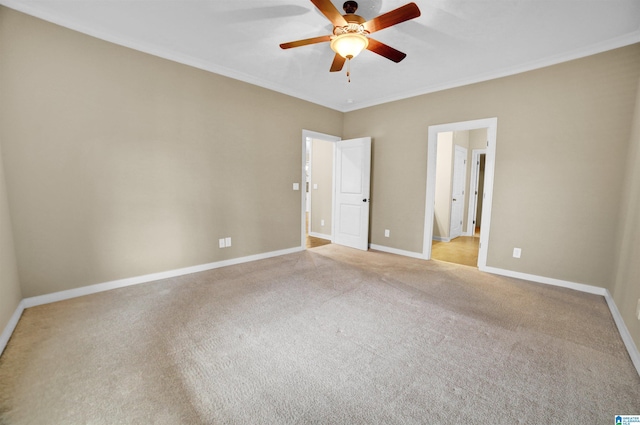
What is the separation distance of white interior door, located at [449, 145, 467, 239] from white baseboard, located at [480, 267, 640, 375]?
2295 mm

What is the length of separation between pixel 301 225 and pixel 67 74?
3422mm

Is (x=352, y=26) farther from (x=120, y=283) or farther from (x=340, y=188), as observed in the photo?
(x=120, y=283)

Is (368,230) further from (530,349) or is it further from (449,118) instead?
(530,349)

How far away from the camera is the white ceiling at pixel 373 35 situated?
230cm

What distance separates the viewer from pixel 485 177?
A: 12.0ft

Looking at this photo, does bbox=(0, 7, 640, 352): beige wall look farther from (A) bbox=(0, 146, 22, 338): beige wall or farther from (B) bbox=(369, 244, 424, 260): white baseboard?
(B) bbox=(369, 244, 424, 260): white baseboard

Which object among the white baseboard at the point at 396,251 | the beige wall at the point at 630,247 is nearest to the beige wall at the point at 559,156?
the beige wall at the point at 630,247

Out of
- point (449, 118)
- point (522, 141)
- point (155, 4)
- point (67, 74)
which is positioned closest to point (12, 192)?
point (67, 74)

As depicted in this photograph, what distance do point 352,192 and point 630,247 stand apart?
11.5 feet

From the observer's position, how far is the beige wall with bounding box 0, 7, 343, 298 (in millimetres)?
2473

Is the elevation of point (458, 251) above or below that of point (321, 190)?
below

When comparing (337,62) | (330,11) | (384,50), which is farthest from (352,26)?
(337,62)

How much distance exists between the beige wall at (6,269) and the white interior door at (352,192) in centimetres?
429

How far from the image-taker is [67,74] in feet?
8.60
